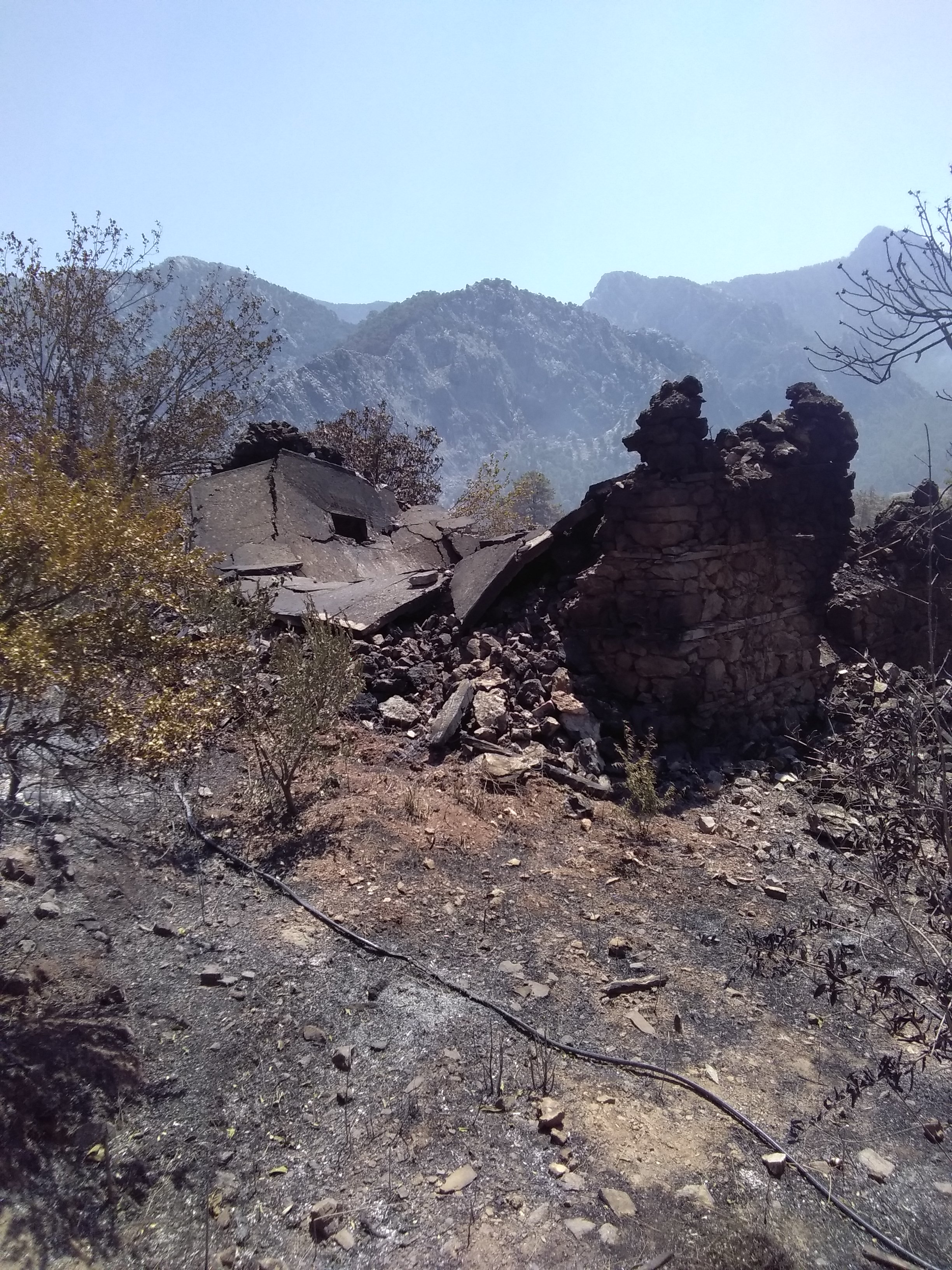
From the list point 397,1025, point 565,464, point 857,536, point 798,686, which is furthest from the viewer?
point 565,464

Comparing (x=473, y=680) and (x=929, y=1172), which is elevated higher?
(x=473, y=680)

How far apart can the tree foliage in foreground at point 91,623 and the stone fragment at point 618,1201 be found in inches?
81.3

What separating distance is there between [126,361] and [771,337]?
10442 centimetres

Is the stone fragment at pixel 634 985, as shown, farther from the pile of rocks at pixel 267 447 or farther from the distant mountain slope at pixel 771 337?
the distant mountain slope at pixel 771 337

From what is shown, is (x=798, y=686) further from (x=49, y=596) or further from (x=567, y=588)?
(x=49, y=596)

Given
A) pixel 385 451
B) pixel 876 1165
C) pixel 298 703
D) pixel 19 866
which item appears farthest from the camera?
pixel 385 451

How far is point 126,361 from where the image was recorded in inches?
442

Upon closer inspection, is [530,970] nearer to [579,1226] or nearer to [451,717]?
[579,1226]

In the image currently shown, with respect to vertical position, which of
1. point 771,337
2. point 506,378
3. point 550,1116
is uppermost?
point 771,337

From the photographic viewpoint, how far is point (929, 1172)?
2.72m

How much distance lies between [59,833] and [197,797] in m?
0.96

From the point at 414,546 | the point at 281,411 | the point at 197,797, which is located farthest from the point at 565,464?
the point at 197,797

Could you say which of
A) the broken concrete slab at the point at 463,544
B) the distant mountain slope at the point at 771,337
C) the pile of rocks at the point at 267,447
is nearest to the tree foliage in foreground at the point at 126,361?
the pile of rocks at the point at 267,447

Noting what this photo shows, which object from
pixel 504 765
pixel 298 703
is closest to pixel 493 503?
pixel 504 765
